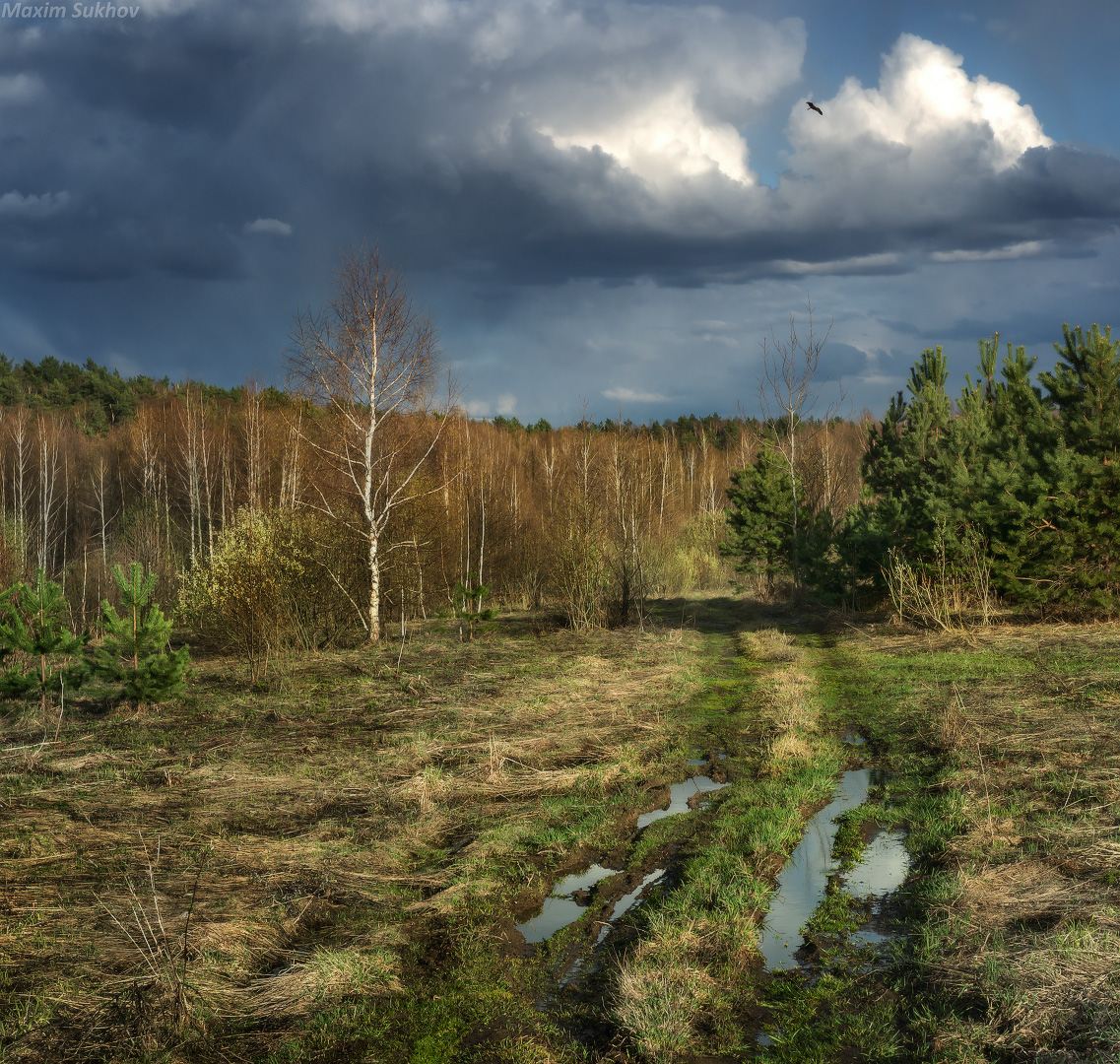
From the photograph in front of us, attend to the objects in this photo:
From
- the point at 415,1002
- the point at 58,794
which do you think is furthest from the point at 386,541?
the point at 415,1002

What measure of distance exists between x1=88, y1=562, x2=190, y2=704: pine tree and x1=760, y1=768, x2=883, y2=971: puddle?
676 cm

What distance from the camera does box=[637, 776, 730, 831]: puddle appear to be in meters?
6.51

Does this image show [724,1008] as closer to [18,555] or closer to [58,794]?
[58,794]

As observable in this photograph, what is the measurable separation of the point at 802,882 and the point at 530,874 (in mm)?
1752

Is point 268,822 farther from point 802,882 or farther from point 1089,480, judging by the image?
point 1089,480

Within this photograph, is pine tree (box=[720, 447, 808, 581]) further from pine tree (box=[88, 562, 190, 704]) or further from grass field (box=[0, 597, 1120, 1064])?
pine tree (box=[88, 562, 190, 704])

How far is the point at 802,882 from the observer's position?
523 centimetres

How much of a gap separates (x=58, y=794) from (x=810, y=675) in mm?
9247

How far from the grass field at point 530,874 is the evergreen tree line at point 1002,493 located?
362cm

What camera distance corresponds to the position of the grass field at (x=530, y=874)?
3.53 metres

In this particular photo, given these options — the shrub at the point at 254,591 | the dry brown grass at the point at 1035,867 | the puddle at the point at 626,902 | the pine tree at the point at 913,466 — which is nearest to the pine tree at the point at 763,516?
the pine tree at the point at 913,466

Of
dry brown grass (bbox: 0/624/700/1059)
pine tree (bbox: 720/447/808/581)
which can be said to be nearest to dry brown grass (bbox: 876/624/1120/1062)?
dry brown grass (bbox: 0/624/700/1059)

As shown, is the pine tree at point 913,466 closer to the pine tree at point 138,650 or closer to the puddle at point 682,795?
the puddle at point 682,795

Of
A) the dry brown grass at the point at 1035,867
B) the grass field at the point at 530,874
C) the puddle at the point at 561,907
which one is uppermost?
the dry brown grass at the point at 1035,867
